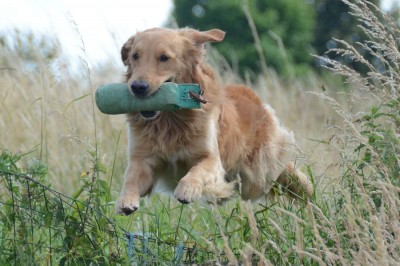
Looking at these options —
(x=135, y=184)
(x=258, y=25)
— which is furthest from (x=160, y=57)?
(x=258, y=25)

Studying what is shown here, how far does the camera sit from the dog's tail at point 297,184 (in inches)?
164

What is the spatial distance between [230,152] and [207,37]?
87 cm

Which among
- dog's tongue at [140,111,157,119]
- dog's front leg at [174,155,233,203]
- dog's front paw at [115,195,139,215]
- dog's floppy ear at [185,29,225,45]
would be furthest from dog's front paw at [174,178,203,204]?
dog's floppy ear at [185,29,225,45]

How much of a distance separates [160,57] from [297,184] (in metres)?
1.20

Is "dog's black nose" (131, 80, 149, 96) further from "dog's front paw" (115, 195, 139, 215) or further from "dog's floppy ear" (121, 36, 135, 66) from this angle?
"dog's floppy ear" (121, 36, 135, 66)

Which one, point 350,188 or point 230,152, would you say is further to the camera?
point 230,152

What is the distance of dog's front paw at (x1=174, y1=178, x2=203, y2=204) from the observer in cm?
431

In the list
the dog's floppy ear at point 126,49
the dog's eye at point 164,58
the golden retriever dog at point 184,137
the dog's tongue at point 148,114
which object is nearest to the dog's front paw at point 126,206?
the golden retriever dog at point 184,137

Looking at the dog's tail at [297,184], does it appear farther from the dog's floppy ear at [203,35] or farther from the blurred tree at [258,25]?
the blurred tree at [258,25]

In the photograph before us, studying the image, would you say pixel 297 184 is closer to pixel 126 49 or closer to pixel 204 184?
pixel 204 184

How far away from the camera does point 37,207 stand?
13.5ft

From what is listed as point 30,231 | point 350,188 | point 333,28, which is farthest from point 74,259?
point 333,28

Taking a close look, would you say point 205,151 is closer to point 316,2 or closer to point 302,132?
point 302,132

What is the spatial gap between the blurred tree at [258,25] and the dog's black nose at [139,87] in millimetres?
25520
